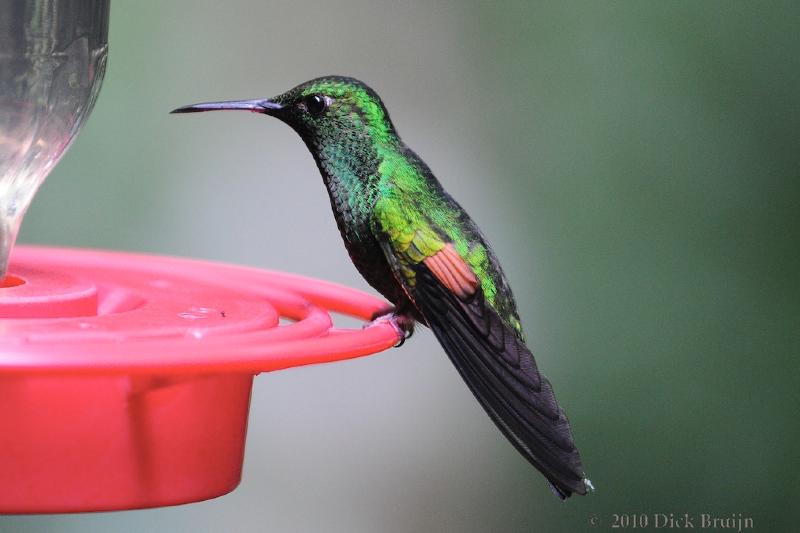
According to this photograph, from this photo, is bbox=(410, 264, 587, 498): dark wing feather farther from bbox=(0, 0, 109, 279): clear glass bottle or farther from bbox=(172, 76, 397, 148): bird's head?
bbox=(0, 0, 109, 279): clear glass bottle

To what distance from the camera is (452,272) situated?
2.88 meters

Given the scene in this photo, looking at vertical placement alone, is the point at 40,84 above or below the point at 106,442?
above

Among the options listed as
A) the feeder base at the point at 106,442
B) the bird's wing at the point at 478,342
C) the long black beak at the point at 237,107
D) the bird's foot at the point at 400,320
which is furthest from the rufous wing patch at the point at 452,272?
the feeder base at the point at 106,442

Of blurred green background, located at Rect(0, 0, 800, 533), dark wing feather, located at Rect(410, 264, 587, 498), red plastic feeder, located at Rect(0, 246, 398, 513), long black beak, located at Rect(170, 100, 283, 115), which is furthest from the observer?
blurred green background, located at Rect(0, 0, 800, 533)

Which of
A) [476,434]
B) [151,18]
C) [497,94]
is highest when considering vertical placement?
[151,18]

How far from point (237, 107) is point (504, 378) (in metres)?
0.82

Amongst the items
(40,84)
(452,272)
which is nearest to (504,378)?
(452,272)

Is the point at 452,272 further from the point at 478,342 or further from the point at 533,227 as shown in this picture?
the point at 533,227

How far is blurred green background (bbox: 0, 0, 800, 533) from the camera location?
4.79 metres

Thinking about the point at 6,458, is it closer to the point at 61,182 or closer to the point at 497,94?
the point at 61,182

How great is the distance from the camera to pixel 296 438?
5.14 metres

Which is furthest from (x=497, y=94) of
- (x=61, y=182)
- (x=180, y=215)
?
(x=61, y=182)

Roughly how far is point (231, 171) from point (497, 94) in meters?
1.17

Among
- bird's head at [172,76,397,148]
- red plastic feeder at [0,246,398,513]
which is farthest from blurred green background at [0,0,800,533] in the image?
red plastic feeder at [0,246,398,513]
